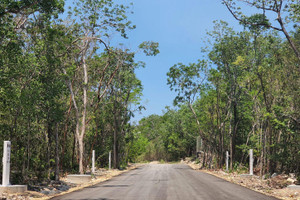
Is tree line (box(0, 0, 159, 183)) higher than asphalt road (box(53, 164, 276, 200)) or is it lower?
higher

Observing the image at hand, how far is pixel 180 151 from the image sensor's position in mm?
84188

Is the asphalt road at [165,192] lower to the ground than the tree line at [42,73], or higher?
lower

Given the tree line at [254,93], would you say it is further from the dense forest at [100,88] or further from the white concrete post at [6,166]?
the white concrete post at [6,166]

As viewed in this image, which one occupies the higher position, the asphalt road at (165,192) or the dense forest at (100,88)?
the dense forest at (100,88)

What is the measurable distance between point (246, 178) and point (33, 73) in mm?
16310

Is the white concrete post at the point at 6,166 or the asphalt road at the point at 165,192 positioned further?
the asphalt road at the point at 165,192

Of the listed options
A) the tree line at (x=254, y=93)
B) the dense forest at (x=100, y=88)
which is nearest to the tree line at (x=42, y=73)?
the dense forest at (x=100, y=88)

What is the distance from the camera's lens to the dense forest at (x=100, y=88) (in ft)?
55.7

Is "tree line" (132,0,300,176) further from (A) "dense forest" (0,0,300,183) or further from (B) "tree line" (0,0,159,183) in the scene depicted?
(B) "tree line" (0,0,159,183)

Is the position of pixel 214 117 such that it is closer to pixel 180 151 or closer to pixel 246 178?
pixel 246 178

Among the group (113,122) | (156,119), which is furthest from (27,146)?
(156,119)

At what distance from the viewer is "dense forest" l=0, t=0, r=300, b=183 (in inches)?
669

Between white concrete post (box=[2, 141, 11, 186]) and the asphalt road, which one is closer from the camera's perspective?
white concrete post (box=[2, 141, 11, 186])

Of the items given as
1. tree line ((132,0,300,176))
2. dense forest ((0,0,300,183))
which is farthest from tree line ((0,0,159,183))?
tree line ((132,0,300,176))
